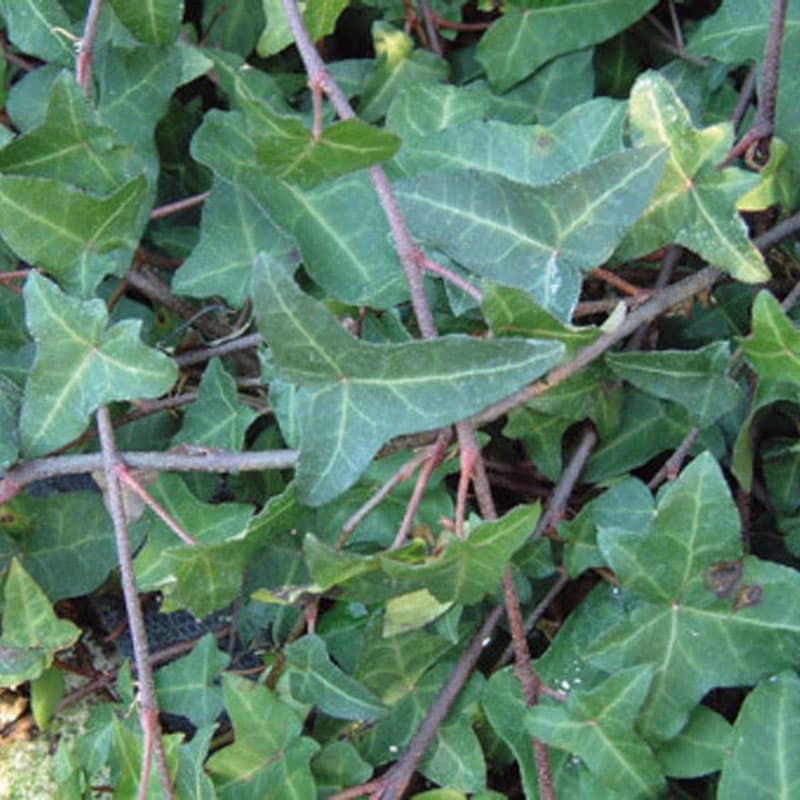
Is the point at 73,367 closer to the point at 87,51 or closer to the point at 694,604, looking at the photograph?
the point at 87,51

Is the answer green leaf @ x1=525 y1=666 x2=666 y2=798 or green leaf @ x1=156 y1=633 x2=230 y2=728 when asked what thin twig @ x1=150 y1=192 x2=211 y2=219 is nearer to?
green leaf @ x1=156 y1=633 x2=230 y2=728

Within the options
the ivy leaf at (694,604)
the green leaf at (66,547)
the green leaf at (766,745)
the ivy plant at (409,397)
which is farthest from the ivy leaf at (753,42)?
the green leaf at (66,547)

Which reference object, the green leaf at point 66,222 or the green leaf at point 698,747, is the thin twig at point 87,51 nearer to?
the green leaf at point 66,222

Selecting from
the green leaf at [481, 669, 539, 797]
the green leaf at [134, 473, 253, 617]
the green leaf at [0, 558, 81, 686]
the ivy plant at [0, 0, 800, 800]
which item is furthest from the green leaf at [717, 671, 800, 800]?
the green leaf at [0, 558, 81, 686]

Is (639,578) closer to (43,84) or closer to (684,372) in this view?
(684,372)


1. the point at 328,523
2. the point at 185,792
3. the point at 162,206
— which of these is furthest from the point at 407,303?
the point at 185,792
